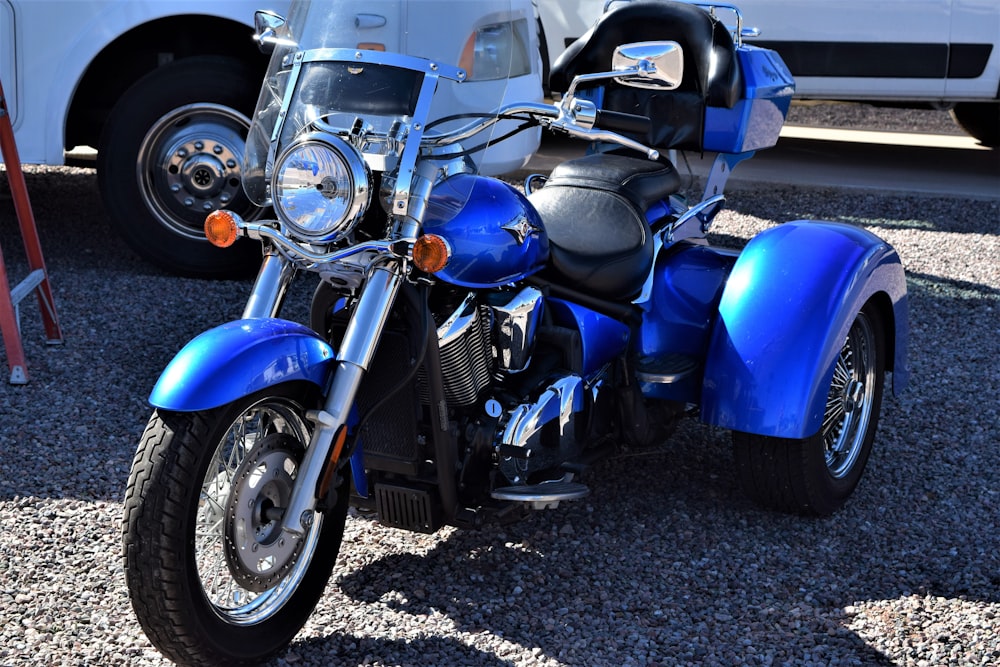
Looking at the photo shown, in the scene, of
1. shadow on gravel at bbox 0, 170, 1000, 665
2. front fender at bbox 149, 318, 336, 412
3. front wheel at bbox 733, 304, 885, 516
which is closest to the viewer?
front fender at bbox 149, 318, 336, 412

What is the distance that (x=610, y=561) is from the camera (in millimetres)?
3473

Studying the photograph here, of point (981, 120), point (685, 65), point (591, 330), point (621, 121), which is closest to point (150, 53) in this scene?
point (685, 65)

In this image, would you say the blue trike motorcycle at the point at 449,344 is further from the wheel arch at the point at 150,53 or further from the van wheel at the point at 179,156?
the wheel arch at the point at 150,53

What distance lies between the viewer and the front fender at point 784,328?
346 centimetres

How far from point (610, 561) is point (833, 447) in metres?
0.92

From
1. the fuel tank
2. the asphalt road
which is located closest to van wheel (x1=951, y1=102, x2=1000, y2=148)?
Answer: the asphalt road

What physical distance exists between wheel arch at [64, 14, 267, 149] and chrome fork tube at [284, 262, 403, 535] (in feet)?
11.1

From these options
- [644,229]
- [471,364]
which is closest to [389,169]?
[471,364]

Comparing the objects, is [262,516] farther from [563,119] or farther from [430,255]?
[563,119]

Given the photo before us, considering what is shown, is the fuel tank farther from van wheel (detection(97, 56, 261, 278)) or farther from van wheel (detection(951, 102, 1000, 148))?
van wheel (detection(951, 102, 1000, 148))

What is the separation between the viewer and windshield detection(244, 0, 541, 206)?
2797mm

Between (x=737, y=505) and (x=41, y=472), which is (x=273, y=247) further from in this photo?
(x=737, y=505)

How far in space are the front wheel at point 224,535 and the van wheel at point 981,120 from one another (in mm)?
7869

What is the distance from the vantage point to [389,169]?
9.08 ft
